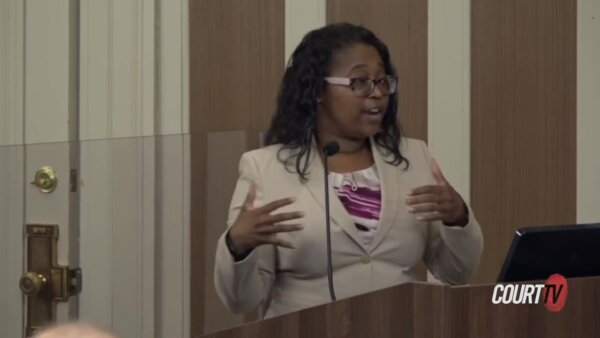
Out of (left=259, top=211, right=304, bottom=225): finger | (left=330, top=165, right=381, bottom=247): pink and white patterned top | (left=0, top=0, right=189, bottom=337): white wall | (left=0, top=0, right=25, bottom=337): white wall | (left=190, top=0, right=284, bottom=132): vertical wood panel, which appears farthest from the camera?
(left=190, top=0, right=284, bottom=132): vertical wood panel

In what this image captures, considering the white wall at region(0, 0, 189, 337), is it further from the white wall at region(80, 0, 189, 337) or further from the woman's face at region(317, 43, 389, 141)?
the woman's face at region(317, 43, 389, 141)

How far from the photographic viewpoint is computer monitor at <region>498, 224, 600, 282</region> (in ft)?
5.41

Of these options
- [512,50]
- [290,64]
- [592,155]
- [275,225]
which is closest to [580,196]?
[592,155]

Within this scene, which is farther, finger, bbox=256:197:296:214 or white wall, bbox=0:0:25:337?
white wall, bbox=0:0:25:337

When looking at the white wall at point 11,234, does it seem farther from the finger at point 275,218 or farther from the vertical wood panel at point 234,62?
the finger at point 275,218

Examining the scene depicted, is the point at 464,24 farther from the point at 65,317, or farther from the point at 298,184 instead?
the point at 65,317

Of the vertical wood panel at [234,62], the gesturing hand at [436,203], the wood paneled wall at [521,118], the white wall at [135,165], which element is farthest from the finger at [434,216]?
the vertical wood panel at [234,62]

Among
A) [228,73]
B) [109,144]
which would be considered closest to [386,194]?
[109,144]

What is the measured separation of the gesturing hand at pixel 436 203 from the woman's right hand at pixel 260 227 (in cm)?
24

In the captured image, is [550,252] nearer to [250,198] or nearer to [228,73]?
[250,198]

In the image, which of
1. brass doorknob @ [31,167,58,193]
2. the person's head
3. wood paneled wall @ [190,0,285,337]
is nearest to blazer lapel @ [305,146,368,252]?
wood paneled wall @ [190,0,285,337]

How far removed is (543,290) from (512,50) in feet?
4.92

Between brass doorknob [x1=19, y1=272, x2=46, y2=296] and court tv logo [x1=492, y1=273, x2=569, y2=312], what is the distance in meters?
1.53

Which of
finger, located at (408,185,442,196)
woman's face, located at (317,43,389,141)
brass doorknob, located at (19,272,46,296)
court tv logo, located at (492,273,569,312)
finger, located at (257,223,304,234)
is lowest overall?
brass doorknob, located at (19,272,46,296)
